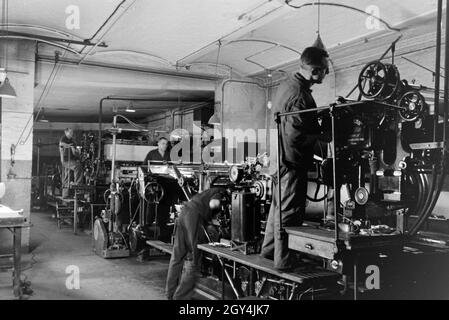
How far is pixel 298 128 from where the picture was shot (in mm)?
3627

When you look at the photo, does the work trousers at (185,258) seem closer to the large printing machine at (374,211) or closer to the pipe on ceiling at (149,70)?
the large printing machine at (374,211)

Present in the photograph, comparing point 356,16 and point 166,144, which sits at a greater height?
point 356,16

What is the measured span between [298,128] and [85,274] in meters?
4.16

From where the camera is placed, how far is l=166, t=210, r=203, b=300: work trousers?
504 cm

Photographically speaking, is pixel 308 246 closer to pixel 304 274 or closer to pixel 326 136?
pixel 304 274

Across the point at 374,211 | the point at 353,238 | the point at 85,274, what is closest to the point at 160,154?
the point at 85,274

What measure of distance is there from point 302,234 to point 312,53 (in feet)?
5.10

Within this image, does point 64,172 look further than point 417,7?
Yes

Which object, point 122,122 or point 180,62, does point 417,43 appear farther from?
point 122,122

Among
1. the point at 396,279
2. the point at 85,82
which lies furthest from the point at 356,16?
the point at 85,82

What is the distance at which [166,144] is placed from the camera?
30.5 feet

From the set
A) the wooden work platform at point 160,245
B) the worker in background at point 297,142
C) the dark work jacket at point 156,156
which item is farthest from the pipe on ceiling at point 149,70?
the worker in background at point 297,142

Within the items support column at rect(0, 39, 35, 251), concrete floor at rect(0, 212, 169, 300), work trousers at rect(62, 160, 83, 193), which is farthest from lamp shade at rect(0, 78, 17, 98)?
work trousers at rect(62, 160, 83, 193)

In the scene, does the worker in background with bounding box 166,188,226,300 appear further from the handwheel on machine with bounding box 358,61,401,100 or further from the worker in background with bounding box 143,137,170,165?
the worker in background with bounding box 143,137,170,165
